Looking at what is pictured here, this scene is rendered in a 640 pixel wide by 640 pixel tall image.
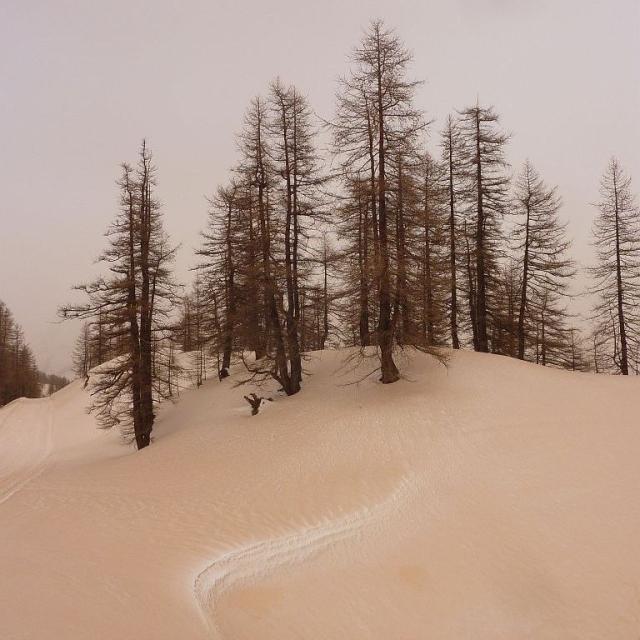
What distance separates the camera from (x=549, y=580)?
5703 millimetres

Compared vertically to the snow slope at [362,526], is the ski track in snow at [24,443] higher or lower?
lower

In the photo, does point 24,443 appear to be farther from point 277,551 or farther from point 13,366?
point 13,366

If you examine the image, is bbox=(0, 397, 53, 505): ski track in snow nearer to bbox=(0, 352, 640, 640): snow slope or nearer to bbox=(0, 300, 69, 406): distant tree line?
bbox=(0, 352, 640, 640): snow slope

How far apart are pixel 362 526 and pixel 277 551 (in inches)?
63.9

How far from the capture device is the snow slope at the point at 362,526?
15.9 ft

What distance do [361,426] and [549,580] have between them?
5906 millimetres

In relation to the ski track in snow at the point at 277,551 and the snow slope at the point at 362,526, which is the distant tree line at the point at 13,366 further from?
the ski track in snow at the point at 277,551

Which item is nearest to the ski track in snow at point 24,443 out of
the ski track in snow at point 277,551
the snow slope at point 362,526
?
the snow slope at point 362,526

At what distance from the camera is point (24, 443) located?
923 inches

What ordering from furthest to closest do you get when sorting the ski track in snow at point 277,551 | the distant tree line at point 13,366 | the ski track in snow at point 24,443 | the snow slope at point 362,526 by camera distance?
1. the distant tree line at point 13,366
2. the ski track in snow at point 24,443
3. the ski track in snow at point 277,551
4. the snow slope at point 362,526

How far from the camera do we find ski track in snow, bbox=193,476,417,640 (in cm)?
523

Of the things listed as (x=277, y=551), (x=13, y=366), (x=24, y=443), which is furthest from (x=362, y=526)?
(x=13, y=366)

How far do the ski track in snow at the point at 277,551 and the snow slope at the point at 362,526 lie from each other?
0.03 meters

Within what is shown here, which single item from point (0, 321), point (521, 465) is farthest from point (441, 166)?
point (0, 321)
